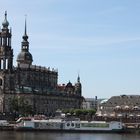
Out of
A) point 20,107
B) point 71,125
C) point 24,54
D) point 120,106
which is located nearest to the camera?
point 71,125

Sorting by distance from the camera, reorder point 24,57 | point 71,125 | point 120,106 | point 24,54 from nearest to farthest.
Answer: point 71,125
point 24,54
point 24,57
point 120,106

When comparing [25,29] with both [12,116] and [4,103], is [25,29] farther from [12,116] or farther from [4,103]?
[12,116]

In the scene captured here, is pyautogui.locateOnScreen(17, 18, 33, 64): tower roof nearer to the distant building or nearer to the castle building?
the castle building

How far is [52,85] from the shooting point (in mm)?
171125

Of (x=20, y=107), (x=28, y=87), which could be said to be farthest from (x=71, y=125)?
(x=28, y=87)

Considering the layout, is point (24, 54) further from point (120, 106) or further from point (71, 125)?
point (71, 125)

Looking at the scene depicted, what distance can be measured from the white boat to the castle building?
32.3 m

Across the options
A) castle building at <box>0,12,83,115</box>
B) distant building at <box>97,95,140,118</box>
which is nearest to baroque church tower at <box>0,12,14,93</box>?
castle building at <box>0,12,83,115</box>

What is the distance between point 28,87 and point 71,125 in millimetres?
53401

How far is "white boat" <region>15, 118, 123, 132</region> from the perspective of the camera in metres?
105

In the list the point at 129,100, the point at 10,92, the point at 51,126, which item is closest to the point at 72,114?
the point at 10,92

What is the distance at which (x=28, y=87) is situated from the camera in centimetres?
15825

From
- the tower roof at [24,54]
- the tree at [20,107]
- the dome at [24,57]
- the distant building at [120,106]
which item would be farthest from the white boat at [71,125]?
the tower roof at [24,54]

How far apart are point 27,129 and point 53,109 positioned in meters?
61.1
